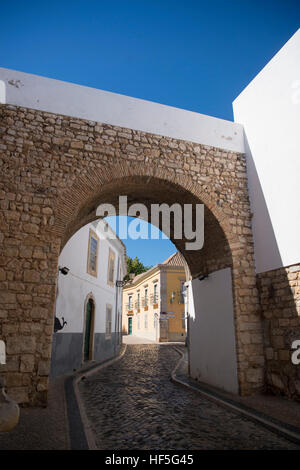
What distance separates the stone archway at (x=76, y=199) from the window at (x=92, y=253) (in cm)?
337

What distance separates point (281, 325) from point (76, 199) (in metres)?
4.02

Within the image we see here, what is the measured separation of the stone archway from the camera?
4430mm

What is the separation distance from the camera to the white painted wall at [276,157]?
17.3 ft

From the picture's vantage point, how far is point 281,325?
5.29m

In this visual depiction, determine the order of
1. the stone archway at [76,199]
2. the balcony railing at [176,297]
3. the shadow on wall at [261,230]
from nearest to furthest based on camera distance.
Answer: the stone archway at [76,199], the shadow on wall at [261,230], the balcony railing at [176,297]

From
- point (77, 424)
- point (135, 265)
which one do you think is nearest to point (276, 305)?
point (77, 424)

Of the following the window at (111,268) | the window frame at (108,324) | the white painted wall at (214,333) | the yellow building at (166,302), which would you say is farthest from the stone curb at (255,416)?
the yellow building at (166,302)

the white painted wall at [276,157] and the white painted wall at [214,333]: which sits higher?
the white painted wall at [276,157]

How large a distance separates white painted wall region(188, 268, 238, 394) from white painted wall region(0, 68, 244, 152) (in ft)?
→ 9.22

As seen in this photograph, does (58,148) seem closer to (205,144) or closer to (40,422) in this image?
(205,144)

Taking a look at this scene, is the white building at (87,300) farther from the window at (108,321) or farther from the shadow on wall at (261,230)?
the shadow on wall at (261,230)

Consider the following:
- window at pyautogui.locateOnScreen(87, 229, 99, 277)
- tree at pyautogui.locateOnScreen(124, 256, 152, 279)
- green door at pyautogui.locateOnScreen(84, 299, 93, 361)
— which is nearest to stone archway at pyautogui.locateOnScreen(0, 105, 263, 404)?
window at pyautogui.locateOnScreen(87, 229, 99, 277)

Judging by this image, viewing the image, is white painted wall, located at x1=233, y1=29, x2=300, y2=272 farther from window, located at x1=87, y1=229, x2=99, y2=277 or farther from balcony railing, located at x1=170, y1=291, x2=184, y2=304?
balcony railing, located at x1=170, y1=291, x2=184, y2=304
